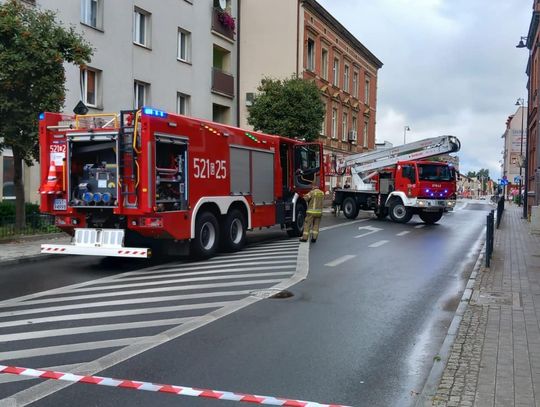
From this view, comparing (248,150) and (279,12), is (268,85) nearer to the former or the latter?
(279,12)

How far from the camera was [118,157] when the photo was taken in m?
10.3

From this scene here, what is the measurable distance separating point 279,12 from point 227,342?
3057cm

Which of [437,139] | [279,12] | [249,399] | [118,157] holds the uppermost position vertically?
[279,12]

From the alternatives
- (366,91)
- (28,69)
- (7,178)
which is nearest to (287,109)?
(7,178)

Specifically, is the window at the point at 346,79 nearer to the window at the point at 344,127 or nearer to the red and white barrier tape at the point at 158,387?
the window at the point at 344,127

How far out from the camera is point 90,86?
2105 cm

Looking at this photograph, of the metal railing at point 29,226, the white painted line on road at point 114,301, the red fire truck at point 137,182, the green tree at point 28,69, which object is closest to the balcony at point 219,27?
the green tree at point 28,69

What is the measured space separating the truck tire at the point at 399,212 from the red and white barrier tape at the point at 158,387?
20.1 metres

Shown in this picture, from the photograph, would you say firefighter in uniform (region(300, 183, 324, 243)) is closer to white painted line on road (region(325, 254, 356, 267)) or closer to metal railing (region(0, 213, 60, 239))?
Answer: white painted line on road (region(325, 254, 356, 267))

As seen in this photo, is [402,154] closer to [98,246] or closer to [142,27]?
[142,27]

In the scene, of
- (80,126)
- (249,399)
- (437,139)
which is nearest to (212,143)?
(80,126)

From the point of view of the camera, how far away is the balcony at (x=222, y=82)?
Result: 95.1ft

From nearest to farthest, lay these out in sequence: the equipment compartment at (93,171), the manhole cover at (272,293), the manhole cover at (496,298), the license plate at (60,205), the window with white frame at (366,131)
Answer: the manhole cover at (496,298) → the manhole cover at (272,293) → the equipment compartment at (93,171) → the license plate at (60,205) → the window with white frame at (366,131)

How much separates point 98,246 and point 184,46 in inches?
721
